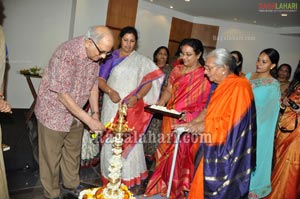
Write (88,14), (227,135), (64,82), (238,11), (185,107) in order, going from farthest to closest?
(238,11) → (88,14) → (185,107) → (227,135) → (64,82)

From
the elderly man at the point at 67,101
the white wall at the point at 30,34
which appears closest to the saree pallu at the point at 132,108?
the elderly man at the point at 67,101

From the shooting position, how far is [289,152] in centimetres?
237

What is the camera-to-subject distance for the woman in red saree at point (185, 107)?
230 centimetres

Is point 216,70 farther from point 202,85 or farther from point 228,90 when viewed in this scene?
point 202,85

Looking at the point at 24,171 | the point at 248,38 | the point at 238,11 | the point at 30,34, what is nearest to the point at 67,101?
the point at 24,171

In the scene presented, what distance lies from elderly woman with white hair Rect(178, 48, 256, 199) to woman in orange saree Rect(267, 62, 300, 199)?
771mm

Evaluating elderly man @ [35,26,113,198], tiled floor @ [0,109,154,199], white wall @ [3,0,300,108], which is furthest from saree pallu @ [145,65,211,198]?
white wall @ [3,0,300,108]

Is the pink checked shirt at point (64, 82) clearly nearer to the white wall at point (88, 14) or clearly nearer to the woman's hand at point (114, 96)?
the woman's hand at point (114, 96)

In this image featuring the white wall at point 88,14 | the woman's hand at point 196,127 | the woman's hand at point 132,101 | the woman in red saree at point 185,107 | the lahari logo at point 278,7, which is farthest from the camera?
the lahari logo at point 278,7

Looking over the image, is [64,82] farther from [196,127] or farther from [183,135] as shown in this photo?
[183,135]

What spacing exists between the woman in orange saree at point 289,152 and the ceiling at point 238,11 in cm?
409

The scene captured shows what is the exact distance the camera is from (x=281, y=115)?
2541 mm

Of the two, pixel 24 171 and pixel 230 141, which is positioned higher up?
pixel 230 141

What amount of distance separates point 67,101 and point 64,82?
129mm
